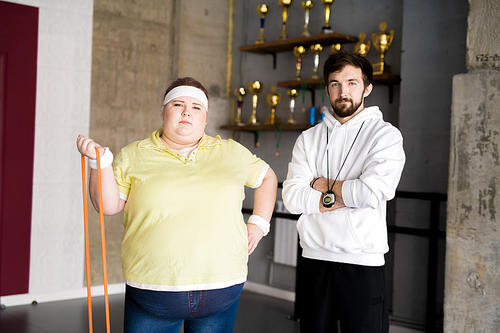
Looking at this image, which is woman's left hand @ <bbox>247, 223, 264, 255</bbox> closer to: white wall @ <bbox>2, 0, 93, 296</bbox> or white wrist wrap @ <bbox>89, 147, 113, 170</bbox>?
white wrist wrap @ <bbox>89, 147, 113, 170</bbox>

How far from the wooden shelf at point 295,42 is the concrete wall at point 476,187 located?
156 cm

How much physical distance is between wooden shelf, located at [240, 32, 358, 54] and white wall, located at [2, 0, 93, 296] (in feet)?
4.98

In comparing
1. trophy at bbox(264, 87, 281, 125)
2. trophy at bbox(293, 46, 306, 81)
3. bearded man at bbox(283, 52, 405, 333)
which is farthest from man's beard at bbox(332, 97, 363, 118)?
trophy at bbox(264, 87, 281, 125)

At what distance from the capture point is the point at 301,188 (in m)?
2.08

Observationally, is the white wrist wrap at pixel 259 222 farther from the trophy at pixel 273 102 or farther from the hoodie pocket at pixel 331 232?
the trophy at pixel 273 102

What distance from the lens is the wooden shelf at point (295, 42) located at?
13.9 feet

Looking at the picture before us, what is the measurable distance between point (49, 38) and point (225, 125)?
1.84 metres

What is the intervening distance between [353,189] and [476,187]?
114 centimetres

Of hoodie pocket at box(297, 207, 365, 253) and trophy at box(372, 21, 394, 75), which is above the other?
trophy at box(372, 21, 394, 75)

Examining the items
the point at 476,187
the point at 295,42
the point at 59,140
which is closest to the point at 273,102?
the point at 295,42

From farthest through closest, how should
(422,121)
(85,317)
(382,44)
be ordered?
(382,44)
(85,317)
(422,121)

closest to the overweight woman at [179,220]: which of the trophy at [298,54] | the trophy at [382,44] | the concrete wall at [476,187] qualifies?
the concrete wall at [476,187]

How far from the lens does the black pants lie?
1.91m

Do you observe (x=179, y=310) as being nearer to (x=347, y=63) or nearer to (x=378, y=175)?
(x=378, y=175)
